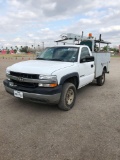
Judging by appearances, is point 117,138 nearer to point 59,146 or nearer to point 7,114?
point 59,146

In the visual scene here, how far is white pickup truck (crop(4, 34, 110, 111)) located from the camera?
4.00 m

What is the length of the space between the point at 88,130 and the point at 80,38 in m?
4.63

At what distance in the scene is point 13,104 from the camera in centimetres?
502

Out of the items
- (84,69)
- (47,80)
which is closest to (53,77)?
(47,80)

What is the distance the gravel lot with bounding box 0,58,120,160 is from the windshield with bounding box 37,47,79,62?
145 centimetres

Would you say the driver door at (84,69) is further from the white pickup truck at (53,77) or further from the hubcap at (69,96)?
the hubcap at (69,96)

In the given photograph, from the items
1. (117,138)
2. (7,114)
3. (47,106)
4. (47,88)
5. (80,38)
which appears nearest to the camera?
(117,138)

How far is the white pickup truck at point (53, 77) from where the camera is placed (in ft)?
13.1

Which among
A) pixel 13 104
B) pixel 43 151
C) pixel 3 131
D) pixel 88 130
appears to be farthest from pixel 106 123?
pixel 13 104

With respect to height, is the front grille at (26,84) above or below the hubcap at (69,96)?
above

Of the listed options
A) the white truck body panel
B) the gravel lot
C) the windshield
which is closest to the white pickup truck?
the windshield

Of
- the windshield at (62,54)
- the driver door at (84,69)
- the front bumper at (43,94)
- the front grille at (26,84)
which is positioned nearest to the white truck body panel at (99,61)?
the driver door at (84,69)

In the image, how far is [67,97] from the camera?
15.2 feet

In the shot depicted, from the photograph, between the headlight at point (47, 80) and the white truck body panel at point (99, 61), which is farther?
the white truck body panel at point (99, 61)
